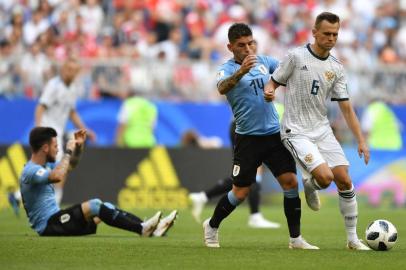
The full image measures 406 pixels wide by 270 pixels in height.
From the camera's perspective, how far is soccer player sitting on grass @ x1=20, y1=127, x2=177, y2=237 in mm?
11961

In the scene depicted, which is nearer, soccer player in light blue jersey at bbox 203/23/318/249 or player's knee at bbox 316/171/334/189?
player's knee at bbox 316/171/334/189

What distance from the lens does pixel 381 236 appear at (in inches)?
416

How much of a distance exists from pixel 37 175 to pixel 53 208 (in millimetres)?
516

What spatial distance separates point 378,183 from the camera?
69.5 feet

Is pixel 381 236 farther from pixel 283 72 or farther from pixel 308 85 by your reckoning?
pixel 283 72

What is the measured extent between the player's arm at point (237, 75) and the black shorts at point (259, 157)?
2.18ft

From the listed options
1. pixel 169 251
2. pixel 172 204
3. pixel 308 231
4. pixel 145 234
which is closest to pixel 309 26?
pixel 172 204

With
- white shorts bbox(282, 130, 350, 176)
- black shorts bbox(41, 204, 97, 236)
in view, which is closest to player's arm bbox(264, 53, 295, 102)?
white shorts bbox(282, 130, 350, 176)

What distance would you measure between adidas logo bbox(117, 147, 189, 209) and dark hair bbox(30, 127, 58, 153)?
7.92 metres

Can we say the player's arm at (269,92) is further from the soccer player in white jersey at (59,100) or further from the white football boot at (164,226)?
the soccer player in white jersey at (59,100)

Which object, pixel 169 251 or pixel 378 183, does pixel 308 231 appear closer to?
pixel 169 251

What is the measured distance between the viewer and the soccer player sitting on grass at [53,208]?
11961 millimetres

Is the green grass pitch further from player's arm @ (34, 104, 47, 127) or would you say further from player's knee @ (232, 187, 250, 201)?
player's arm @ (34, 104, 47, 127)

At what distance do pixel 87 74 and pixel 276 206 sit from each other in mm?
5046
